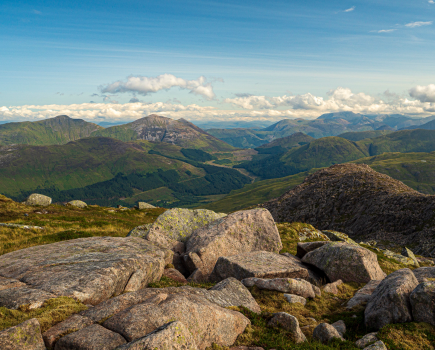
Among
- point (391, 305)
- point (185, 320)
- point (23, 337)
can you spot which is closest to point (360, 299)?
point (391, 305)

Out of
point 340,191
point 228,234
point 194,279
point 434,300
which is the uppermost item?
point 434,300

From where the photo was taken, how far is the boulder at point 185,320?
11320 mm

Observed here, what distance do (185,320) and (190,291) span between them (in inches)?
146

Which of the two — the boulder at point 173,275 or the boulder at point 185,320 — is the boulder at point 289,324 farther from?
the boulder at point 173,275

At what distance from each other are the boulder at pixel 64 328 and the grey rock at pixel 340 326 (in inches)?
535

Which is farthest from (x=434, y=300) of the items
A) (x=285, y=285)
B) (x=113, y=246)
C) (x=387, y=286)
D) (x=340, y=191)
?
(x=340, y=191)

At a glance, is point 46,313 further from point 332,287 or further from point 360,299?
point 332,287

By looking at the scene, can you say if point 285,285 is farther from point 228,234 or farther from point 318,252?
point 228,234

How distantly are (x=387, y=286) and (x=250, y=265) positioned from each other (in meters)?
10.2

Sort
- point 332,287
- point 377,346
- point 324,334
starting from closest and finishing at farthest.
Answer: point 377,346 < point 324,334 < point 332,287

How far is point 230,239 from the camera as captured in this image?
2991 cm

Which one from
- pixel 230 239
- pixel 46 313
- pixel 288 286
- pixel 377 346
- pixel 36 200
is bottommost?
pixel 36 200

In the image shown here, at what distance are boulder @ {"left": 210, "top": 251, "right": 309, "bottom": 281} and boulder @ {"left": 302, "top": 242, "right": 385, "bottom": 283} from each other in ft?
11.4

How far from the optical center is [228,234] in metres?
30.1
